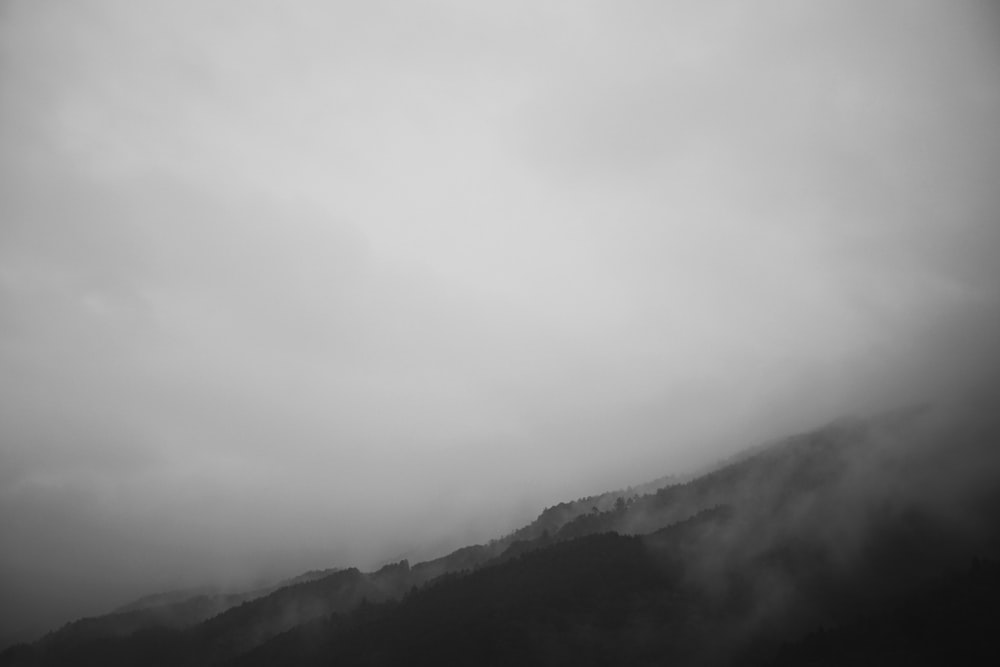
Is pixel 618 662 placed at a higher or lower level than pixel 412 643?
lower

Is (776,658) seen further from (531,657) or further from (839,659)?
(531,657)

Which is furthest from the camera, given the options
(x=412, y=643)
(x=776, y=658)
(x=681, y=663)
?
(x=412, y=643)

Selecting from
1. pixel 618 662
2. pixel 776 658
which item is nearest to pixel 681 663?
pixel 618 662

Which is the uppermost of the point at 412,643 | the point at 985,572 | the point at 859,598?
the point at 412,643

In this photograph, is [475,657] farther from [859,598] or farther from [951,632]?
[859,598]

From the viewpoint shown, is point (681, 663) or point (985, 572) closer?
point (985, 572)

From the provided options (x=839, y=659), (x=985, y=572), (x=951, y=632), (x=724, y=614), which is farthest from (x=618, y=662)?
(x=985, y=572)

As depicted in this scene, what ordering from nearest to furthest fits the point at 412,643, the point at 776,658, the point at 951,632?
the point at 951,632
the point at 776,658
the point at 412,643

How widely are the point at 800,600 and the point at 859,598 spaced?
69.9ft

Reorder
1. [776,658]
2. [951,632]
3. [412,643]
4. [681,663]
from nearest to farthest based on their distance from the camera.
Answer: [951,632], [776,658], [681,663], [412,643]

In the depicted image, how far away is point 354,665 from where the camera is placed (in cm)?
19538

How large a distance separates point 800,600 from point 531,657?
106m

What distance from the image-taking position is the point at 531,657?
171 metres

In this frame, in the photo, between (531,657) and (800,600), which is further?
(800,600)
